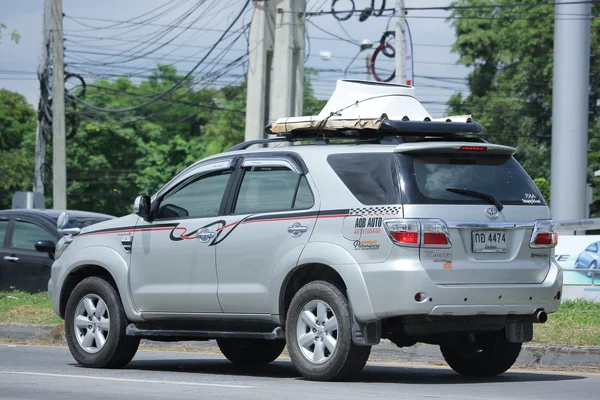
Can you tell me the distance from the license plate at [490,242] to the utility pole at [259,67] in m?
12.4

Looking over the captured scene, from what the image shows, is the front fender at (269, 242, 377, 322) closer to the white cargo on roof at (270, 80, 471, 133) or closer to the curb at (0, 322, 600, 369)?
the white cargo on roof at (270, 80, 471, 133)

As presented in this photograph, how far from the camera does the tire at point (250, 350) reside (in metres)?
10.8

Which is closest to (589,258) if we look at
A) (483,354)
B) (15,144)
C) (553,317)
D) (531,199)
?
(553,317)

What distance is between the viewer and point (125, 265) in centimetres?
1016

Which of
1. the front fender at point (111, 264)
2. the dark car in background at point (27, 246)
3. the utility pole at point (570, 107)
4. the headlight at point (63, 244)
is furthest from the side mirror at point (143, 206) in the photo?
the utility pole at point (570, 107)

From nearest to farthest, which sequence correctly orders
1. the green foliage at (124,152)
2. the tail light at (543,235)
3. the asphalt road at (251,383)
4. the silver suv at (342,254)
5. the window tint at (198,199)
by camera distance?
the asphalt road at (251,383)
the silver suv at (342,254)
the tail light at (543,235)
the window tint at (198,199)
the green foliage at (124,152)

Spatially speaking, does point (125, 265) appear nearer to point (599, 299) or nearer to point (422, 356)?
point (422, 356)

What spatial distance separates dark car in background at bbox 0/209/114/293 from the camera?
16.5 meters

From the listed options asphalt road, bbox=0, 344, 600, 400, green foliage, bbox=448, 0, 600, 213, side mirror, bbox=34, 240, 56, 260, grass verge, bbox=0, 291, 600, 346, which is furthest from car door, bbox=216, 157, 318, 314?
green foliage, bbox=448, 0, 600, 213

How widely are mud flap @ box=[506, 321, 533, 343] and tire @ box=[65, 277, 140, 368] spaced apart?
3.35m

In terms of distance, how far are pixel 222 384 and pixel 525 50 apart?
43306 mm

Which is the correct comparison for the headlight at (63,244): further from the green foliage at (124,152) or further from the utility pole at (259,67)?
the green foliage at (124,152)

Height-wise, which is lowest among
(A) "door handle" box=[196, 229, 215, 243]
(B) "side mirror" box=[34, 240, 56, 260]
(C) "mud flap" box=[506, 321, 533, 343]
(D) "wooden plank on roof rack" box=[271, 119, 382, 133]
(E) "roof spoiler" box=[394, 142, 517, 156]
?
(C) "mud flap" box=[506, 321, 533, 343]

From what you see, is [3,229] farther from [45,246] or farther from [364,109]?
[364,109]
